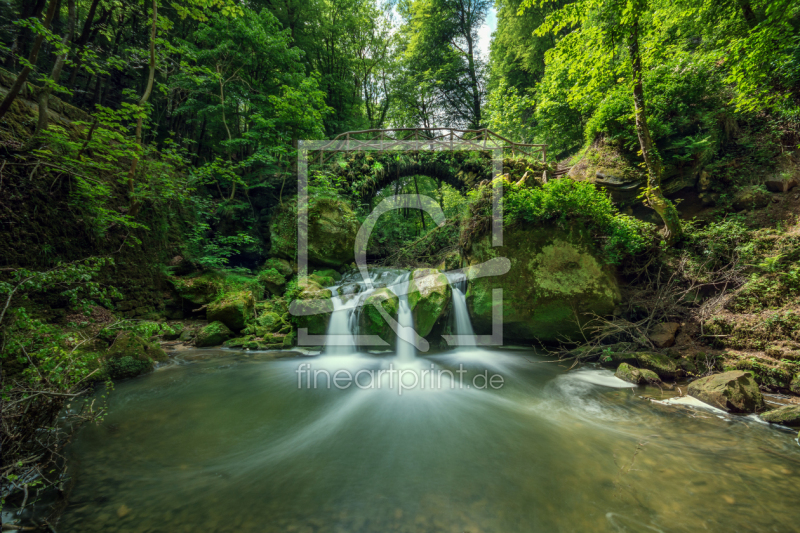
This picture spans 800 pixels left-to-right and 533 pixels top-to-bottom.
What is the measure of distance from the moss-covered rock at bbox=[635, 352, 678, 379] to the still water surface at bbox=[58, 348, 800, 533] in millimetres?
743

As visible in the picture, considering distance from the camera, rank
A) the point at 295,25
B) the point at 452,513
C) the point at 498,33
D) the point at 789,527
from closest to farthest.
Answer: the point at 789,527 < the point at 452,513 < the point at 295,25 < the point at 498,33

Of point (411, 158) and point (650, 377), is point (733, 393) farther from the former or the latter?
point (411, 158)

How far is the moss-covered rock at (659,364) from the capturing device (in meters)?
4.52

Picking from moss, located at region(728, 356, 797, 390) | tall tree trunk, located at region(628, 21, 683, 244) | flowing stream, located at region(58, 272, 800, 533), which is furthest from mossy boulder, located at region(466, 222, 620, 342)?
moss, located at region(728, 356, 797, 390)

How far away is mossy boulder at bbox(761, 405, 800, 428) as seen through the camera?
315cm

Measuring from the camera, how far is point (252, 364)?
231 inches

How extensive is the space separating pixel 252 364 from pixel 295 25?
18.1m

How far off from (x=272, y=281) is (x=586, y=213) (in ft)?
30.5

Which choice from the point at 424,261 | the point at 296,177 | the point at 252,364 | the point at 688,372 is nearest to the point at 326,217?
the point at 296,177

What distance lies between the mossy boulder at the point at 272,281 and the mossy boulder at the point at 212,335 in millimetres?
2211

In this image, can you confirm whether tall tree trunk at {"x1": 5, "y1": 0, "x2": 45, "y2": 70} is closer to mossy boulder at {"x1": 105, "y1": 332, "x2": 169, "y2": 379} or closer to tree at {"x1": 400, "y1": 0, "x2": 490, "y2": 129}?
mossy boulder at {"x1": 105, "y1": 332, "x2": 169, "y2": 379}

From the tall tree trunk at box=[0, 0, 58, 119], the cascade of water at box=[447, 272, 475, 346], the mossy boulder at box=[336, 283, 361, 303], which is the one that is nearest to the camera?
the tall tree trunk at box=[0, 0, 58, 119]

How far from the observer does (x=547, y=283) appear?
6164mm

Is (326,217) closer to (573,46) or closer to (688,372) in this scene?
(573,46)
